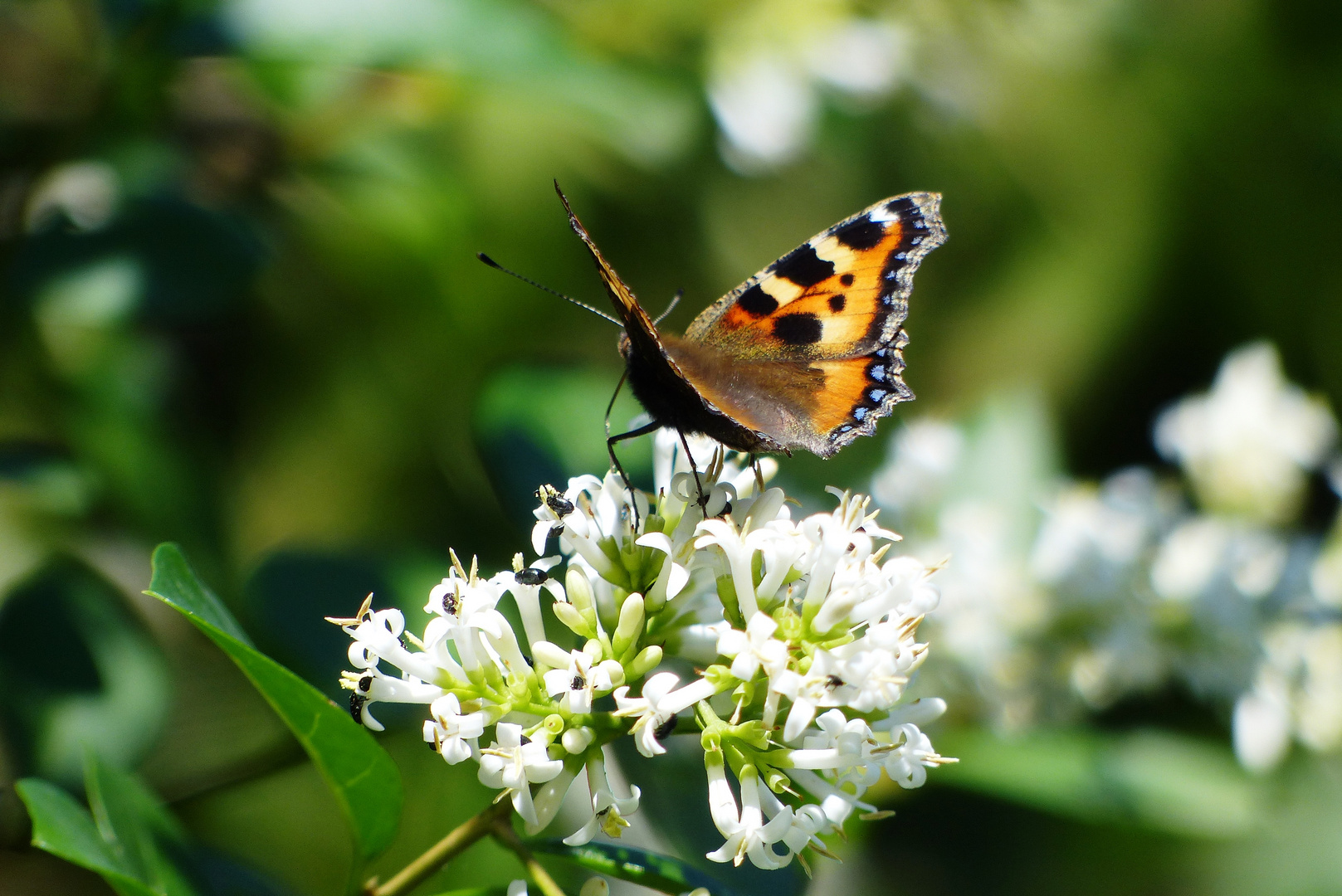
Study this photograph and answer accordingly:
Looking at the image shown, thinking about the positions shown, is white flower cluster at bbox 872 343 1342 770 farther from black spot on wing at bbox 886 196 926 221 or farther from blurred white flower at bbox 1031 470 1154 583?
black spot on wing at bbox 886 196 926 221

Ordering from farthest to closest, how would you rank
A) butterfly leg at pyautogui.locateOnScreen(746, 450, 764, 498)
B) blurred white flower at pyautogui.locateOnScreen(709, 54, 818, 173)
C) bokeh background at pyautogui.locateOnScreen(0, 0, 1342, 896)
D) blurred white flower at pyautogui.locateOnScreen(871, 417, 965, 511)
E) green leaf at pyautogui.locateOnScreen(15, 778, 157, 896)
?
blurred white flower at pyautogui.locateOnScreen(709, 54, 818, 173), blurred white flower at pyautogui.locateOnScreen(871, 417, 965, 511), bokeh background at pyautogui.locateOnScreen(0, 0, 1342, 896), butterfly leg at pyautogui.locateOnScreen(746, 450, 764, 498), green leaf at pyautogui.locateOnScreen(15, 778, 157, 896)

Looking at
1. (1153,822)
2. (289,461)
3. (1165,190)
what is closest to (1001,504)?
(1153,822)

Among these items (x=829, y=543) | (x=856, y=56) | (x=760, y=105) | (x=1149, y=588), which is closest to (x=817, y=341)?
(x=829, y=543)

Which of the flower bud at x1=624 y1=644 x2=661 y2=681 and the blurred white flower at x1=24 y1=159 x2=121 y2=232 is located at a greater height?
the blurred white flower at x1=24 y1=159 x2=121 y2=232

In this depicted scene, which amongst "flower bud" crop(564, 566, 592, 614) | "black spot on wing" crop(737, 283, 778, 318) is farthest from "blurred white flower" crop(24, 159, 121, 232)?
"flower bud" crop(564, 566, 592, 614)

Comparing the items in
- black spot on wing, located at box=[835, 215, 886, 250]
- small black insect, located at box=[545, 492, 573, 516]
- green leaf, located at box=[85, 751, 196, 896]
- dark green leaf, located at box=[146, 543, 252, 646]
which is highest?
black spot on wing, located at box=[835, 215, 886, 250]

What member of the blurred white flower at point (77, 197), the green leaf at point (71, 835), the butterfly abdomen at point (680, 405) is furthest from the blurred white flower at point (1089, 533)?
the blurred white flower at point (77, 197)

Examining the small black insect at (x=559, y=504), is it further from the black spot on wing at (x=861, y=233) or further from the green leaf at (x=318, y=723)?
the black spot on wing at (x=861, y=233)

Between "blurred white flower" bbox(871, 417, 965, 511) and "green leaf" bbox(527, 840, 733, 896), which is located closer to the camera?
"green leaf" bbox(527, 840, 733, 896)
